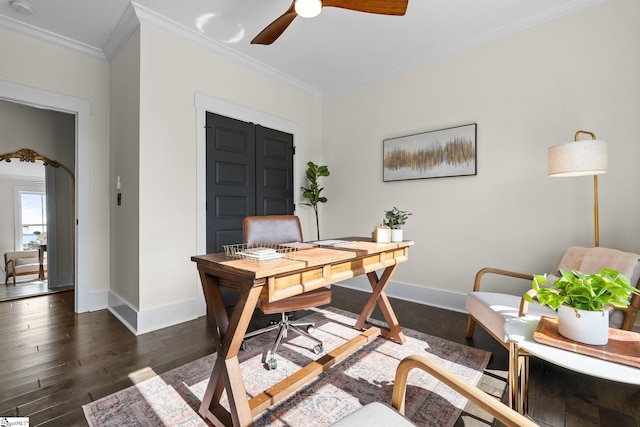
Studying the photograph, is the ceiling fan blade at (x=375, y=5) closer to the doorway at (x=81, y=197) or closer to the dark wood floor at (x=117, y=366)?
the dark wood floor at (x=117, y=366)

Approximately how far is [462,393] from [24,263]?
6.77 m

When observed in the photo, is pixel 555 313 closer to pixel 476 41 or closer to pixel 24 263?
pixel 476 41

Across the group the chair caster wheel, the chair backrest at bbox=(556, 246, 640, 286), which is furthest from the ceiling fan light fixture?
the chair backrest at bbox=(556, 246, 640, 286)

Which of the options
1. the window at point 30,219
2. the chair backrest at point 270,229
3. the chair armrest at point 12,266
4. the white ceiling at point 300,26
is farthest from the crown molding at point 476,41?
the chair armrest at point 12,266

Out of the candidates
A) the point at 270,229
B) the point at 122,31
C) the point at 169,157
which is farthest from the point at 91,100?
the point at 270,229

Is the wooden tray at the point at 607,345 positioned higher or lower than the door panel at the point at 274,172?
lower

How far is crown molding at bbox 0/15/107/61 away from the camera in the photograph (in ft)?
8.93

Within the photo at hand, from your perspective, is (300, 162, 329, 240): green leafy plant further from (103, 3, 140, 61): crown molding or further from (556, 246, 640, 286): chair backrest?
(556, 246, 640, 286): chair backrest

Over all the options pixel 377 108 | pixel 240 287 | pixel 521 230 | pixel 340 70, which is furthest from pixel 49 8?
pixel 521 230

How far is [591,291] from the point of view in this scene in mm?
1097

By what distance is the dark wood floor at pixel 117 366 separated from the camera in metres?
1.57

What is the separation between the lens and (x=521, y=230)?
287 cm

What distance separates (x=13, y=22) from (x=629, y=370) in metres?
4.93

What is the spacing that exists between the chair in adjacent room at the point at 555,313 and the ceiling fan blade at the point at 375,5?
2051 mm
